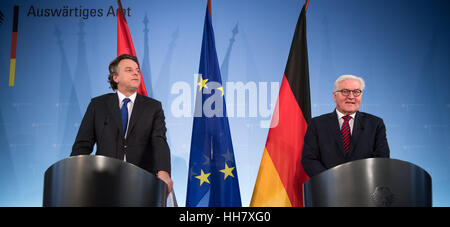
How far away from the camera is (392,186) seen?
164 cm

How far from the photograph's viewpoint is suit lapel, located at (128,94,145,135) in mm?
2469

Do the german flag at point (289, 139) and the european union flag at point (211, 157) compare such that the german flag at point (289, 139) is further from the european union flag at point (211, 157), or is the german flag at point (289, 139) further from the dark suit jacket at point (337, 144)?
the dark suit jacket at point (337, 144)

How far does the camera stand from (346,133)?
276cm

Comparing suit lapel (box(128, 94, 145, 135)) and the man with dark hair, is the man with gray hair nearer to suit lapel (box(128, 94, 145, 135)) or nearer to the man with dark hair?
the man with dark hair

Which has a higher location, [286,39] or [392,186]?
[286,39]

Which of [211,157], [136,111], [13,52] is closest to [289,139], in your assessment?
[211,157]

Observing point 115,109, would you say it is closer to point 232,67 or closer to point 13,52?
point 232,67

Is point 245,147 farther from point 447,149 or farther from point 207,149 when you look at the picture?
point 447,149

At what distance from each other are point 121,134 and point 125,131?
0.05 meters

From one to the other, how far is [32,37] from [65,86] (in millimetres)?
610
